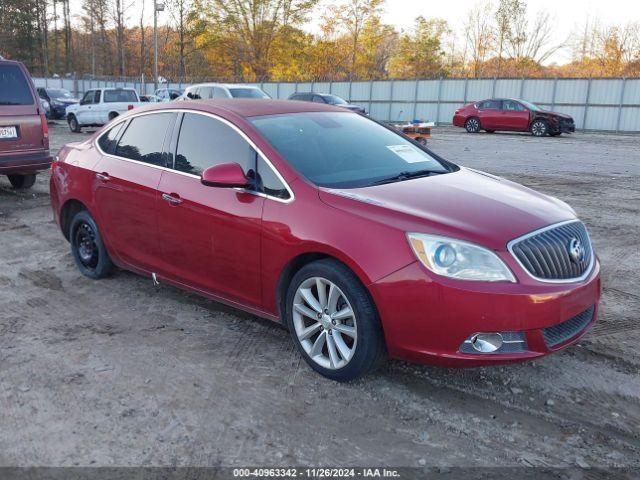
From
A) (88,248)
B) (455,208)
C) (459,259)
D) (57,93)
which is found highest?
(57,93)

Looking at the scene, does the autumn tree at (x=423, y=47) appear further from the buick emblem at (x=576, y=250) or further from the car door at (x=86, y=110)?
the buick emblem at (x=576, y=250)

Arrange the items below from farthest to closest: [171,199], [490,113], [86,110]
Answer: [490,113], [86,110], [171,199]

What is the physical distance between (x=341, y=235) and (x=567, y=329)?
138cm

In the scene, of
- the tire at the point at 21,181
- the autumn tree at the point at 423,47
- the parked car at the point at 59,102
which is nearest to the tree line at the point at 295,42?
the autumn tree at the point at 423,47

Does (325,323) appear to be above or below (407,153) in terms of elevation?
below

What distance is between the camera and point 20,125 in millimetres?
8992

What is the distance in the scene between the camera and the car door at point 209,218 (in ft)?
13.2

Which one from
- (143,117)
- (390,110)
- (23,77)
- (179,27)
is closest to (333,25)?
(179,27)

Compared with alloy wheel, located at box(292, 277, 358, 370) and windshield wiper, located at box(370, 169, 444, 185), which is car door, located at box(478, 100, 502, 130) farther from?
alloy wheel, located at box(292, 277, 358, 370)

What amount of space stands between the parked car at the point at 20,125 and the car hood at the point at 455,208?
6.96m

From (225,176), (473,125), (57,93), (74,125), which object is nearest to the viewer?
(225,176)

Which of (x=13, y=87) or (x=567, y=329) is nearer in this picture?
(x=567, y=329)

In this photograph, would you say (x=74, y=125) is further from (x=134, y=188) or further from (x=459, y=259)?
(x=459, y=259)

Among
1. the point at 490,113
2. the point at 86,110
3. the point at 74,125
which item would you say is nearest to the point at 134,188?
the point at 86,110
